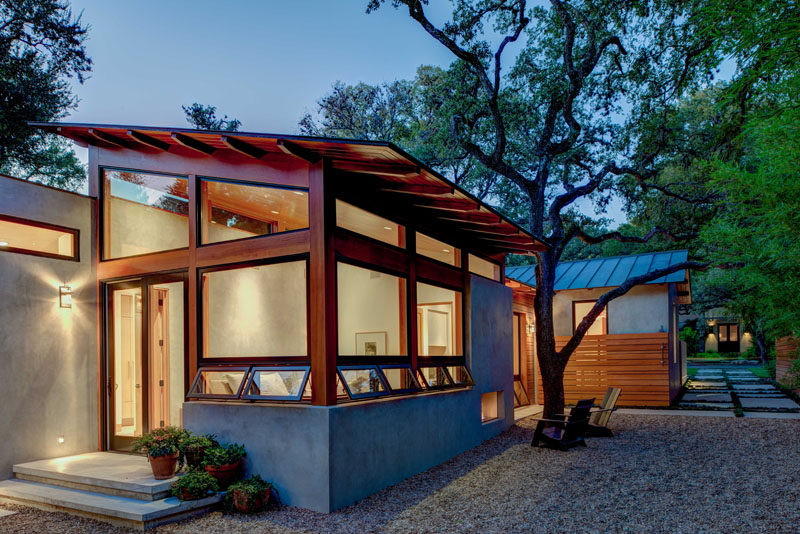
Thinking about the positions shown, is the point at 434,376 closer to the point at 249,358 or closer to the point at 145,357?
the point at 249,358

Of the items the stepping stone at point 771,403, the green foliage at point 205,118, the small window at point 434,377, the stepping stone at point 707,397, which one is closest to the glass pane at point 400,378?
the small window at point 434,377

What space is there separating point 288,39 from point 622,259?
5292 centimetres

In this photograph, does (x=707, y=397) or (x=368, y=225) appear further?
(x=707, y=397)

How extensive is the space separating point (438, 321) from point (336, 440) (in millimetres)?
3303

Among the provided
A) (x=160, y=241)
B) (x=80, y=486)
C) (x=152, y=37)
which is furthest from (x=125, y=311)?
(x=152, y=37)

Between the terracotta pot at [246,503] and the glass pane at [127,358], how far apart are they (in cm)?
273

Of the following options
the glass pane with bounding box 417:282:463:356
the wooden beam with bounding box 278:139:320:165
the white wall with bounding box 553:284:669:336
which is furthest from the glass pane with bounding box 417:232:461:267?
the white wall with bounding box 553:284:669:336

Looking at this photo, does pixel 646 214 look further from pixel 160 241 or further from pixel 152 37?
pixel 152 37

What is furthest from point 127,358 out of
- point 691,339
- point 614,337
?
point 691,339

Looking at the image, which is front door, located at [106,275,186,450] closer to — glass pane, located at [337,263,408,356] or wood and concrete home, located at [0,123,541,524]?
wood and concrete home, located at [0,123,541,524]

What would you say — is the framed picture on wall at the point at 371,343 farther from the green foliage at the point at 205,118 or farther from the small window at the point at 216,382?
the green foliage at the point at 205,118

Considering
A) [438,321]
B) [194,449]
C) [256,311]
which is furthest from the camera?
[438,321]

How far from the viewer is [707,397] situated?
50.1ft

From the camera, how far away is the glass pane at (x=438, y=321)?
805 centimetres
